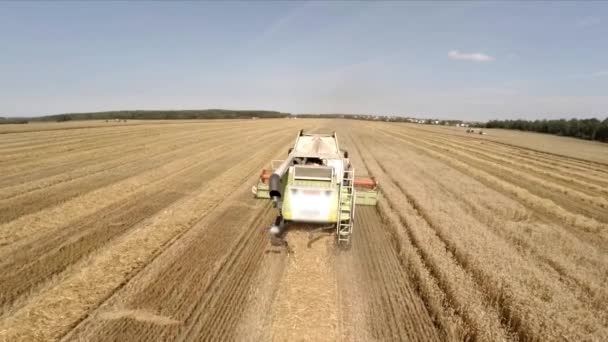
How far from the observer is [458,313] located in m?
5.45

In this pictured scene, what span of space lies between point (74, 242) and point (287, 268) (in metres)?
5.76

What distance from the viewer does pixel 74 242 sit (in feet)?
25.7

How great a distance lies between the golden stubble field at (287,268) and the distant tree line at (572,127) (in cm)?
6318

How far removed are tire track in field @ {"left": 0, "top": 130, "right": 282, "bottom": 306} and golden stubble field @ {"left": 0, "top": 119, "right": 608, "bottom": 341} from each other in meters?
Result: 0.04

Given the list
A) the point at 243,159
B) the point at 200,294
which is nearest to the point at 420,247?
the point at 200,294

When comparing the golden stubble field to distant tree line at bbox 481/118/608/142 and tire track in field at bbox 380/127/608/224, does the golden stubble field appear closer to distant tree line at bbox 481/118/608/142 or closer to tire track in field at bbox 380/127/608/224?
tire track in field at bbox 380/127/608/224

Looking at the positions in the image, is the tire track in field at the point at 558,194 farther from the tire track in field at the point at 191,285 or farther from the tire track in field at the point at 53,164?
the tire track in field at the point at 53,164

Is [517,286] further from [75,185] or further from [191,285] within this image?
[75,185]

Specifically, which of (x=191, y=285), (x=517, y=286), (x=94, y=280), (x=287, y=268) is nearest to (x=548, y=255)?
(x=517, y=286)

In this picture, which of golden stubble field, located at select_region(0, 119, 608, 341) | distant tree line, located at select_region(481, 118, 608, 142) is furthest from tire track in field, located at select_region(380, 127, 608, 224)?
distant tree line, located at select_region(481, 118, 608, 142)

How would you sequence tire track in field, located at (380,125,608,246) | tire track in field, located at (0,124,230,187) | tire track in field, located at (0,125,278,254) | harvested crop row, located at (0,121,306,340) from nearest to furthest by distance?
1. harvested crop row, located at (0,121,306,340)
2. tire track in field, located at (0,125,278,254)
3. tire track in field, located at (380,125,608,246)
4. tire track in field, located at (0,124,230,187)

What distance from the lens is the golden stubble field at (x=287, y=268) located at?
5027 mm

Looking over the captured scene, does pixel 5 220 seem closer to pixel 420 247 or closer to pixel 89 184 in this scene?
pixel 89 184

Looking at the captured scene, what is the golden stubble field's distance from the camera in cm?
503
